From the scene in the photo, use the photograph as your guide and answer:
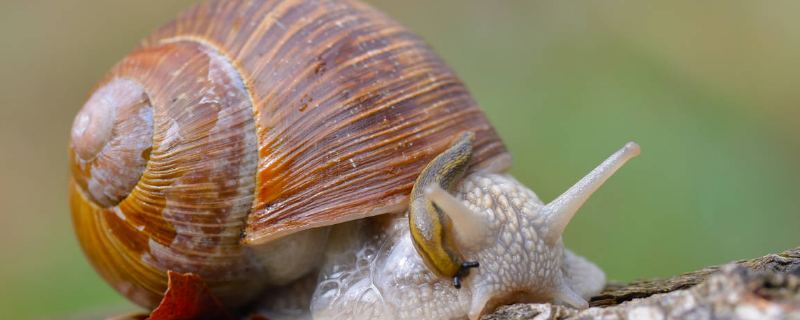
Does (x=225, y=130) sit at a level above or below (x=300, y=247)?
above

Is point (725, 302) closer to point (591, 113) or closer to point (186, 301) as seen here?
point (186, 301)

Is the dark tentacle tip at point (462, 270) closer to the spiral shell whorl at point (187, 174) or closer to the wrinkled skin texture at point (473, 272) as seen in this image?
the wrinkled skin texture at point (473, 272)

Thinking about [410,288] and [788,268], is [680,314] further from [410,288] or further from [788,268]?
[410,288]

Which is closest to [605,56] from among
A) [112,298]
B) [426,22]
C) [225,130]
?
[426,22]

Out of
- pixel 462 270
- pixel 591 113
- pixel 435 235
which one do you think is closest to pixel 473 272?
pixel 462 270

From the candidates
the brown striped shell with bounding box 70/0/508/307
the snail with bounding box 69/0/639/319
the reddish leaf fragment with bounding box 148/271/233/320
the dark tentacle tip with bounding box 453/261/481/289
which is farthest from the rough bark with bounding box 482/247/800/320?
the reddish leaf fragment with bounding box 148/271/233/320

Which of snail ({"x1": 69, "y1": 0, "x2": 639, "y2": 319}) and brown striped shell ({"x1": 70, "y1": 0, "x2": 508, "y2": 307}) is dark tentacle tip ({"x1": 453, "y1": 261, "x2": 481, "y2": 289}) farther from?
brown striped shell ({"x1": 70, "y1": 0, "x2": 508, "y2": 307})

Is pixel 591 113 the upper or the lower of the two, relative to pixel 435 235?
lower
